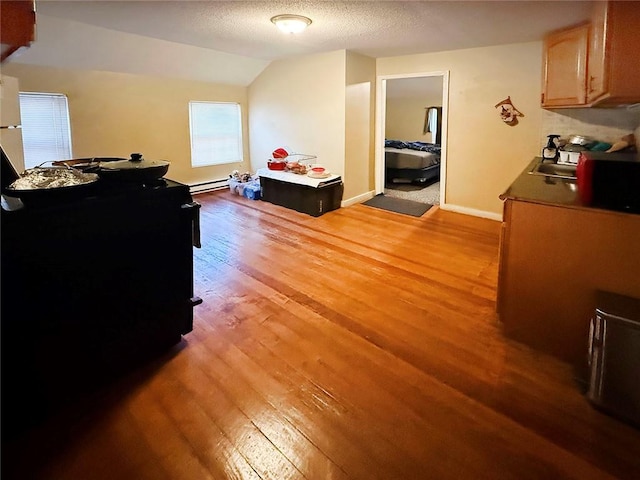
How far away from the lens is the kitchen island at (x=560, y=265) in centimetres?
189

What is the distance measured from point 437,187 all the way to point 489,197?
1801 millimetres

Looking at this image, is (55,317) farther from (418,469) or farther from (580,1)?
(580,1)

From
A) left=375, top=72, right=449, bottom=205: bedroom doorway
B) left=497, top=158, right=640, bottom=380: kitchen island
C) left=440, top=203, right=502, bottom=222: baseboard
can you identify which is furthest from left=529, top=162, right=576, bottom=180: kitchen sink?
left=375, top=72, right=449, bottom=205: bedroom doorway

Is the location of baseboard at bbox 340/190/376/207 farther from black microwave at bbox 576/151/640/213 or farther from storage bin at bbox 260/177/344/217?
black microwave at bbox 576/151/640/213

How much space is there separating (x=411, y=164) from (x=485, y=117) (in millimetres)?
1938

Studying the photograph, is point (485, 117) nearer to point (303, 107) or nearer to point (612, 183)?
point (303, 107)

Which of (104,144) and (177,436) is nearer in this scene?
(177,436)

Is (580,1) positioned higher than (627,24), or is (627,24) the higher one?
(580,1)

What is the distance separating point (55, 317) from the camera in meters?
1.70

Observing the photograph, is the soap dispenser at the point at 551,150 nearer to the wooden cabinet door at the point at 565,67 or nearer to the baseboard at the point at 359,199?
the wooden cabinet door at the point at 565,67

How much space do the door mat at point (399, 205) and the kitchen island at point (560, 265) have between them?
9.30 feet

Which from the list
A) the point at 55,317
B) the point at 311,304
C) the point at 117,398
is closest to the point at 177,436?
the point at 117,398

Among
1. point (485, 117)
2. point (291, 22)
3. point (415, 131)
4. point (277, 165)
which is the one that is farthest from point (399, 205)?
point (415, 131)

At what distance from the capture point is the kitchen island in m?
1.89
